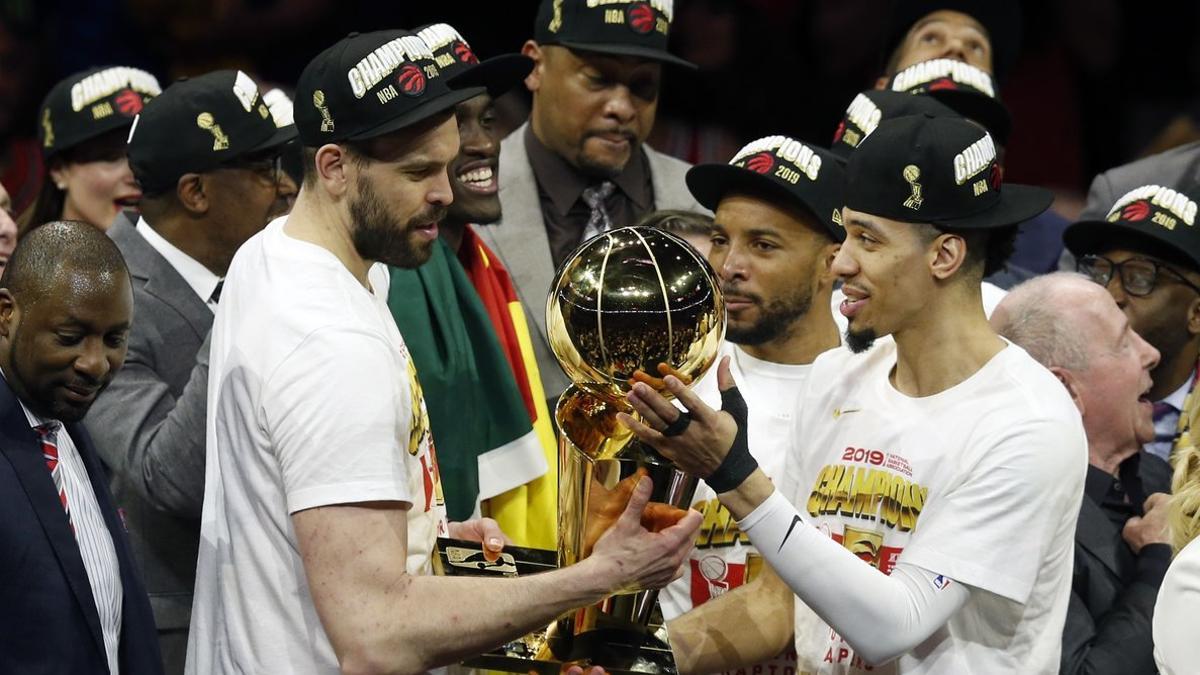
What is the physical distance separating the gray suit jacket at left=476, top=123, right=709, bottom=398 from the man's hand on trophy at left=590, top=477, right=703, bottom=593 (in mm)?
1551

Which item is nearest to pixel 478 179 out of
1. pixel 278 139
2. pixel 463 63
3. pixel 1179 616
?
pixel 278 139

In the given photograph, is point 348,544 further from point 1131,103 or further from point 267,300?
point 1131,103

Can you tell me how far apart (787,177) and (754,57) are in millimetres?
3191

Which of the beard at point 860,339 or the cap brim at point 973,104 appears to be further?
the cap brim at point 973,104

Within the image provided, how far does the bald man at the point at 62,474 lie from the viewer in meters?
2.92

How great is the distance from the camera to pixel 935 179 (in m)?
3.17

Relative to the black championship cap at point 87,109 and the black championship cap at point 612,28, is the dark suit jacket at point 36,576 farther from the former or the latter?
the black championship cap at point 612,28

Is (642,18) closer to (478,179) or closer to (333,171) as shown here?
(478,179)

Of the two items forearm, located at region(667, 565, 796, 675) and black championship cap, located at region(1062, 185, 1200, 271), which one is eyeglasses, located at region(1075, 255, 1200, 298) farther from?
forearm, located at region(667, 565, 796, 675)

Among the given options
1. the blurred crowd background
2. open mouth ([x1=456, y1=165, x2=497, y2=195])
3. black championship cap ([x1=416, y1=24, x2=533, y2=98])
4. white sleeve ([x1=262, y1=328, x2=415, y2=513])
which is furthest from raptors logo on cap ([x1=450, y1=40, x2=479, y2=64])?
the blurred crowd background

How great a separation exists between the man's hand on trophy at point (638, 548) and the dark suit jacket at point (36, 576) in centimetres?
94

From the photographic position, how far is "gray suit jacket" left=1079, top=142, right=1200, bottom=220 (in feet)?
16.5

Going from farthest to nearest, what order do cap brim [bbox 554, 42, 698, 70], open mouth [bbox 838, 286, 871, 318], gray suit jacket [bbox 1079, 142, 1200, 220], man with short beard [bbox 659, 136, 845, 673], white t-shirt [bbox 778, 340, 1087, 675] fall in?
1. gray suit jacket [bbox 1079, 142, 1200, 220]
2. cap brim [bbox 554, 42, 698, 70]
3. man with short beard [bbox 659, 136, 845, 673]
4. open mouth [bbox 838, 286, 871, 318]
5. white t-shirt [bbox 778, 340, 1087, 675]

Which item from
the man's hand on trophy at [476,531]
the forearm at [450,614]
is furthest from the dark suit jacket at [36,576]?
the man's hand on trophy at [476,531]
